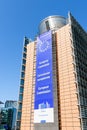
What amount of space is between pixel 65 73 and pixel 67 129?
17359mm

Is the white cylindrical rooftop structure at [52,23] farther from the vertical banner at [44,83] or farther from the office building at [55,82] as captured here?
the vertical banner at [44,83]

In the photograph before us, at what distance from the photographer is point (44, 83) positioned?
52.9m

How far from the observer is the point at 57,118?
4575cm

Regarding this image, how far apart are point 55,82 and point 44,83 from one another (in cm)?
411

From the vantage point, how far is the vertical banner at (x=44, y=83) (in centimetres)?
4829

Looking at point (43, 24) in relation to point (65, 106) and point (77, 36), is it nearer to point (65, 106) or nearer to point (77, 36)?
point (77, 36)

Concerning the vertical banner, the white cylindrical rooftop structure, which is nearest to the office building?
the vertical banner

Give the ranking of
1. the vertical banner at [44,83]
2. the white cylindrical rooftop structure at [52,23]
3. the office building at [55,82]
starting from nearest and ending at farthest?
the office building at [55,82] < the vertical banner at [44,83] < the white cylindrical rooftop structure at [52,23]

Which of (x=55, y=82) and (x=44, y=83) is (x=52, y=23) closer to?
(x=44, y=83)

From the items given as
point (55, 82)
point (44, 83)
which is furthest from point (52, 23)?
point (55, 82)

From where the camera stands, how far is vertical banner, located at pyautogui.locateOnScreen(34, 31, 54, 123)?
4829 centimetres

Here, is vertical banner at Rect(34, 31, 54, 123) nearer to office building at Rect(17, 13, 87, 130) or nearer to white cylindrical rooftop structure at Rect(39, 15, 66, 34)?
office building at Rect(17, 13, 87, 130)

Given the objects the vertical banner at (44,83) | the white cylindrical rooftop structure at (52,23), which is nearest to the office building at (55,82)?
the vertical banner at (44,83)

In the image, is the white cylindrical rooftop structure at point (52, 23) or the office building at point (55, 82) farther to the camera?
the white cylindrical rooftop structure at point (52, 23)
